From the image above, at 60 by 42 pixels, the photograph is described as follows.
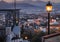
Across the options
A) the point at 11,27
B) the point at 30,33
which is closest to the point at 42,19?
the point at 30,33

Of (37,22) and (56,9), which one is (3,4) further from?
(56,9)

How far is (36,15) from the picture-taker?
5.48m

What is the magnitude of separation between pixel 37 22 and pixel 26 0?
2.36 feet

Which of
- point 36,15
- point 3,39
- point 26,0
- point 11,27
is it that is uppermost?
point 26,0

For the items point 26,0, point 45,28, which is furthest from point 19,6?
point 45,28

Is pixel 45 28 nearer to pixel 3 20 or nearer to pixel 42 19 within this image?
pixel 42 19

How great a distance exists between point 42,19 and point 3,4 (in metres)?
1.23

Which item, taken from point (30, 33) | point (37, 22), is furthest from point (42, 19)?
point (30, 33)

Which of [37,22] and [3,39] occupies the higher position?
[37,22]

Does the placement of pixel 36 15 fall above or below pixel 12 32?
above

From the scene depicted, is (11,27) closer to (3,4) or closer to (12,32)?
(12,32)

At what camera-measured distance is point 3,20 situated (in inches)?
208

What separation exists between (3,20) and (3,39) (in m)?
0.54

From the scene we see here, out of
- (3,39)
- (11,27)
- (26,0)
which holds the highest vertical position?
(26,0)
